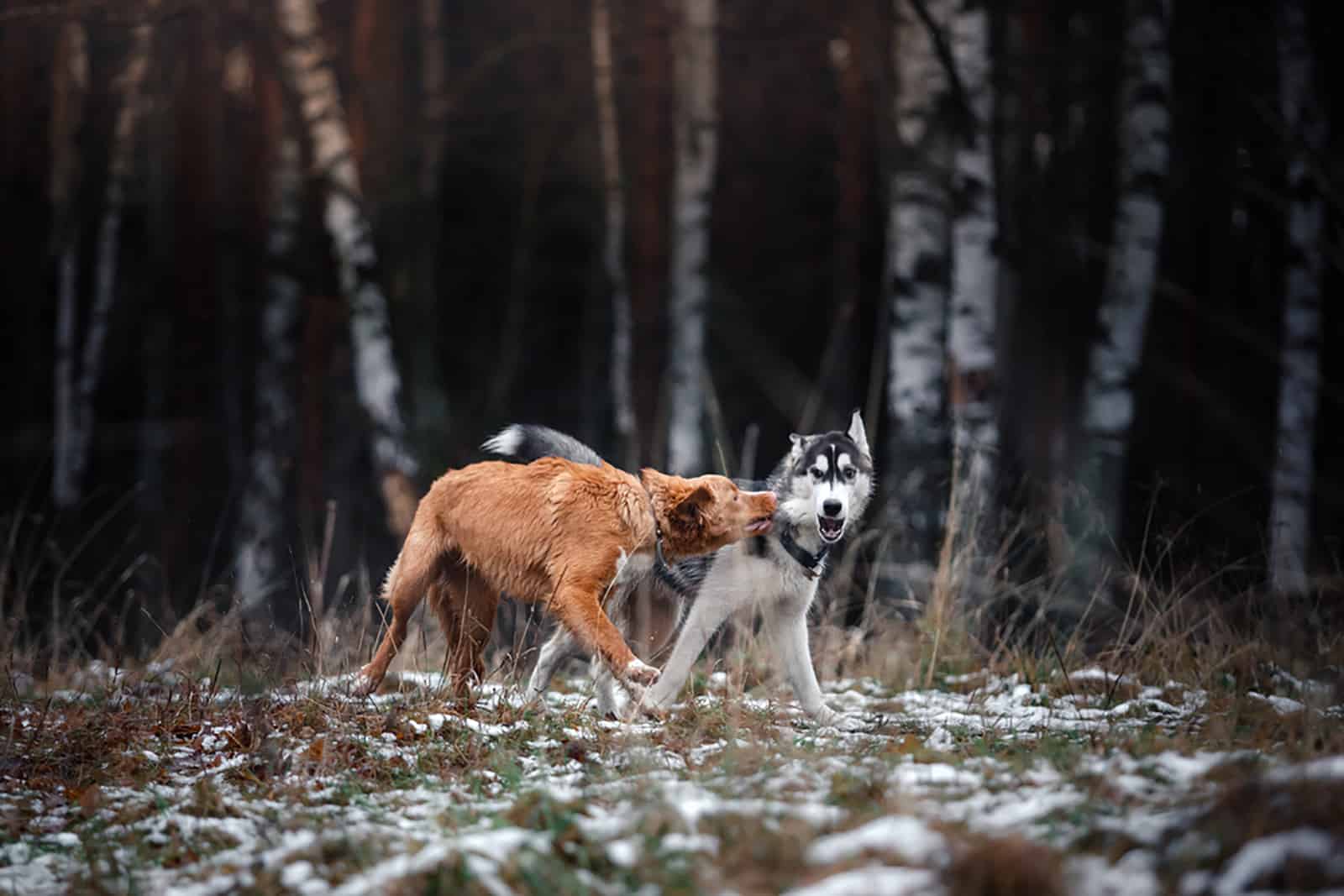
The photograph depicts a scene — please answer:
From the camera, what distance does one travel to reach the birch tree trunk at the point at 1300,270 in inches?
431

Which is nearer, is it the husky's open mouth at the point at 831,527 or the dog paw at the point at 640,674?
the dog paw at the point at 640,674

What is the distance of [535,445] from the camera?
6457 mm

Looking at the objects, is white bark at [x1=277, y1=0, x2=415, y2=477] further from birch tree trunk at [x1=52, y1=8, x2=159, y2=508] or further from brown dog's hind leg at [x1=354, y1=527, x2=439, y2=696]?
birch tree trunk at [x1=52, y1=8, x2=159, y2=508]

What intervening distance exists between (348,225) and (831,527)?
6618 mm

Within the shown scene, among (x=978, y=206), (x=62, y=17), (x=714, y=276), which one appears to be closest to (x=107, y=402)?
(x=714, y=276)

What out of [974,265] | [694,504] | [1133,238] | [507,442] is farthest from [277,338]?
[1133,238]

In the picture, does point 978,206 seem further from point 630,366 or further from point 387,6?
point 387,6

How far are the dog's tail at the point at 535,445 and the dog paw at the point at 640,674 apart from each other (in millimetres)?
1430

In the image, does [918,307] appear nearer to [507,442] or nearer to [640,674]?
[507,442]

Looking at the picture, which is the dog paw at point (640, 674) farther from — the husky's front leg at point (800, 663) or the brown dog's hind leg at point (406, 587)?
the brown dog's hind leg at point (406, 587)

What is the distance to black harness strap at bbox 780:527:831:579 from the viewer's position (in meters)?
6.03

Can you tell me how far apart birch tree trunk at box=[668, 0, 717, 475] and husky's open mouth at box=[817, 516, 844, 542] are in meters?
5.63

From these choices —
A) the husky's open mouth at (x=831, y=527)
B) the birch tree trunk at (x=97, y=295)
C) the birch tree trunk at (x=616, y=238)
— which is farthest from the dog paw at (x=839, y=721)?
the birch tree trunk at (x=97, y=295)

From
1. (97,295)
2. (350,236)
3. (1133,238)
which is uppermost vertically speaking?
(350,236)
